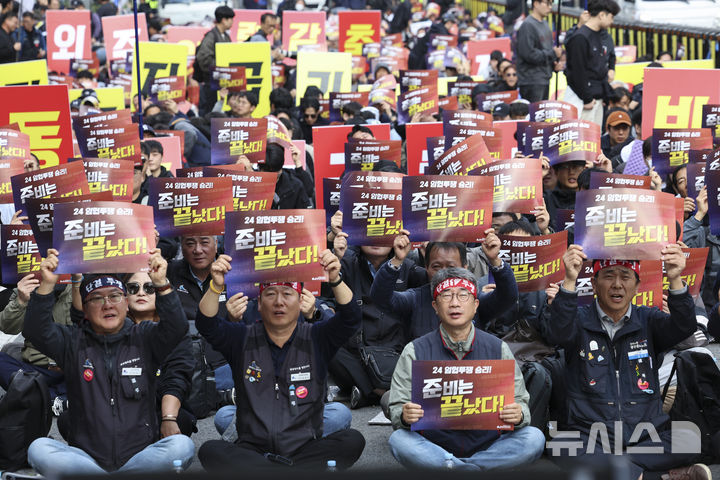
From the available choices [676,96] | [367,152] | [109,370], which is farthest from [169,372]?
[676,96]

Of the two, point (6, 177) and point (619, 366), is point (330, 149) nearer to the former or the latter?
point (6, 177)

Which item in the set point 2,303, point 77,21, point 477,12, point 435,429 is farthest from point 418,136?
point 477,12

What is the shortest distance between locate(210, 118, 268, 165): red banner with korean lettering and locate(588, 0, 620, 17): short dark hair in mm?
5179

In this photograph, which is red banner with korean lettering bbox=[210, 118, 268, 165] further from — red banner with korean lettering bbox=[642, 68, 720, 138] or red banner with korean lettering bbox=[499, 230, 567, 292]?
red banner with korean lettering bbox=[499, 230, 567, 292]

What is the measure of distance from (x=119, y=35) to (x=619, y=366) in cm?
1420

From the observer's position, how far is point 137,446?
5.91m

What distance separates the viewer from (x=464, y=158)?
8.68 metres

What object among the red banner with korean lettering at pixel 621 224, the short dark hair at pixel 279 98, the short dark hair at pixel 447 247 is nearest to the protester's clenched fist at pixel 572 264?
the red banner with korean lettering at pixel 621 224

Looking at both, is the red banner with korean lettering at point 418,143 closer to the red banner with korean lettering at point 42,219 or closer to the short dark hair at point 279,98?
the short dark hair at point 279,98

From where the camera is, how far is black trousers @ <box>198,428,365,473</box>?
580cm

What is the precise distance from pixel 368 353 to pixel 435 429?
1.84 meters

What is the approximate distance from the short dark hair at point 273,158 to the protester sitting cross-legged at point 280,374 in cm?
452

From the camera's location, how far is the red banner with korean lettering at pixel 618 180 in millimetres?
7926

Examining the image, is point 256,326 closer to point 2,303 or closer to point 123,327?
point 123,327
